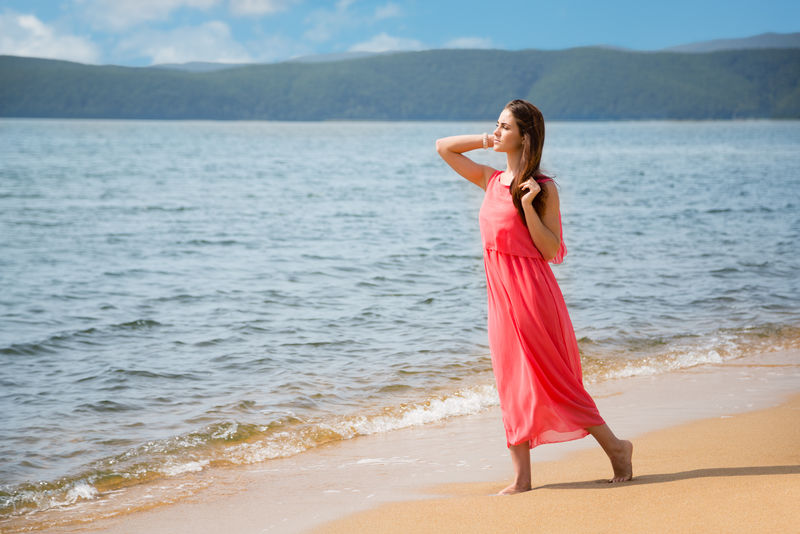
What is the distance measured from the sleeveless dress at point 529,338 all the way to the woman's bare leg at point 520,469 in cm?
7

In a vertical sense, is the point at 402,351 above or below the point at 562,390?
below

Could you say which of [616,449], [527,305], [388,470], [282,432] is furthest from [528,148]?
[282,432]

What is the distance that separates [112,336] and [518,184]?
736 centimetres

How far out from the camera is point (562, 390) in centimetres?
429

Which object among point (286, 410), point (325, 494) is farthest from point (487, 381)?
point (325, 494)

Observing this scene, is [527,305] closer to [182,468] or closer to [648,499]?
[648,499]

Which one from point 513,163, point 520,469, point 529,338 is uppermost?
point 513,163

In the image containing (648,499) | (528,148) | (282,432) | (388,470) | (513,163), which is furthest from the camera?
(282,432)

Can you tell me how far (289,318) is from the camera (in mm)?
11062

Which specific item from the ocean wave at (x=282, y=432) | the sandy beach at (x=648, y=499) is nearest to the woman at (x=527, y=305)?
the sandy beach at (x=648, y=499)

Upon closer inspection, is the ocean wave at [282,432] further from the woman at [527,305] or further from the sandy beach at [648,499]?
the woman at [527,305]

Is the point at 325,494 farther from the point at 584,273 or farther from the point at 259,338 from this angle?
the point at 584,273

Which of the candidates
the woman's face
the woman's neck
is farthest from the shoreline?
the woman's face

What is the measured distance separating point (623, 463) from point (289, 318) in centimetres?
718
